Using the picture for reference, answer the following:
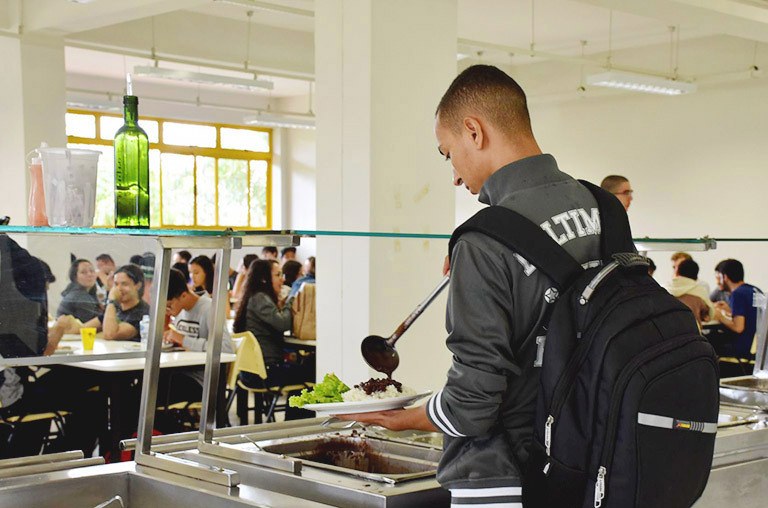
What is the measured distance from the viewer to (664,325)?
149 cm

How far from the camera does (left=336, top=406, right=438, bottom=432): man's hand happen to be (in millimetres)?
1706

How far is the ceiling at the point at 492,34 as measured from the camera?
729cm

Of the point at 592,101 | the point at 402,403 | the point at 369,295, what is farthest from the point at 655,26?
the point at 402,403

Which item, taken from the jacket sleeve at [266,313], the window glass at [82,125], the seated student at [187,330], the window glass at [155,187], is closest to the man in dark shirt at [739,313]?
the jacket sleeve at [266,313]

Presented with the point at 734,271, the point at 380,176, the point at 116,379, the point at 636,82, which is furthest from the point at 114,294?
the point at 636,82

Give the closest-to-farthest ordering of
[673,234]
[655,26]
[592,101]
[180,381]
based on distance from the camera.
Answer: [180,381], [655,26], [673,234], [592,101]

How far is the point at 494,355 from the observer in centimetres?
152

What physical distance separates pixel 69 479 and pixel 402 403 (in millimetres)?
645

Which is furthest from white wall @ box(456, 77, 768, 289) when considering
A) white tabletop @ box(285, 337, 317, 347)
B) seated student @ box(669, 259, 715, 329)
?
white tabletop @ box(285, 337, 317, 347)

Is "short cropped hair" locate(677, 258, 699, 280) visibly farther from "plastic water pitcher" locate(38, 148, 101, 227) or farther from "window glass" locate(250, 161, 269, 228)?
"window glass" locate(250, 161, 269, 228)

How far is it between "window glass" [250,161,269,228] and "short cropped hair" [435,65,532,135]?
13.7 metres

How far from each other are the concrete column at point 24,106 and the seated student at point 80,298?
5.61m

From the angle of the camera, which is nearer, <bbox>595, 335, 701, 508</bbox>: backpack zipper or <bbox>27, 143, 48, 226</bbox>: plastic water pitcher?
<bbox>595, 335, 701, 508</bbox>: backpack zipper

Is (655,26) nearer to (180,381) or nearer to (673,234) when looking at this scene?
(673,234)
